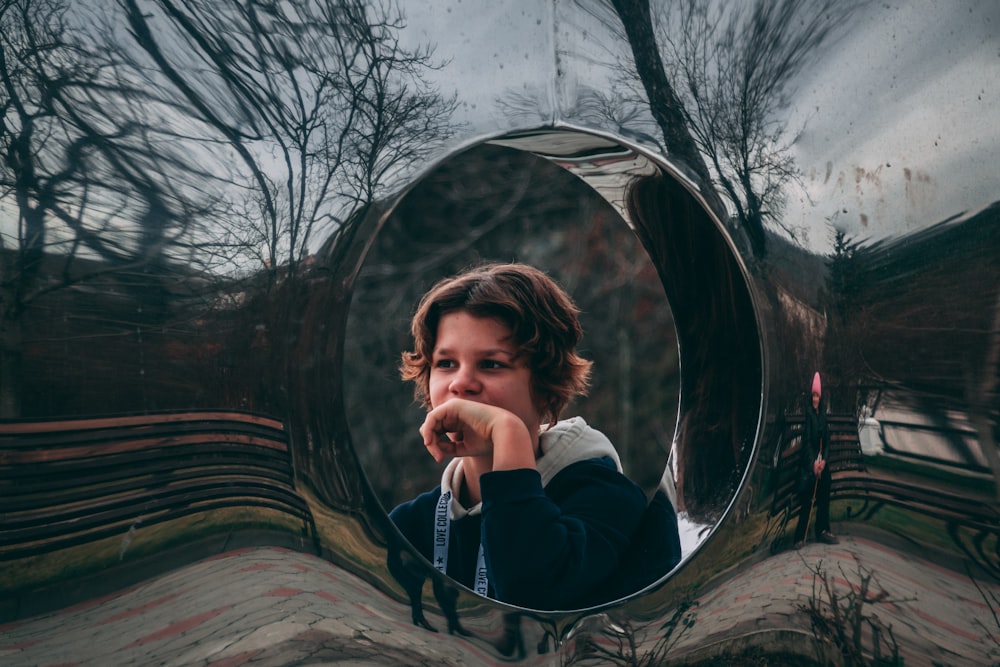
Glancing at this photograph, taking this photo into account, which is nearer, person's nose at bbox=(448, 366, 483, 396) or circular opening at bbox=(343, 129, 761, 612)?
person's nose at bbox=(448, 366, 483, 396)

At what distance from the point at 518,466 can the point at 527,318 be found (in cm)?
40

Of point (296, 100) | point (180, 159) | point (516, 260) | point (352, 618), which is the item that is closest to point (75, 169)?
point (180, 159)

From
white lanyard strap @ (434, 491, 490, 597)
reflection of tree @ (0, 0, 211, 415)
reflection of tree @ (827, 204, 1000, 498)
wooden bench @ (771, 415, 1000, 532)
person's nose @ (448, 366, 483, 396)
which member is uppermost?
reflection of tree @ (0, 0, 211, 415)

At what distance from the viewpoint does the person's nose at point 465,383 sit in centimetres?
121

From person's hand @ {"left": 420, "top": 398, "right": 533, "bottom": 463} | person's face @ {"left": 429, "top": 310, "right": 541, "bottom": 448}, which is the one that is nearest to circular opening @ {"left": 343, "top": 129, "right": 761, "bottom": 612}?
person's face @ {"left": 429, "top": 310, "right": 541, "bottom": 448}

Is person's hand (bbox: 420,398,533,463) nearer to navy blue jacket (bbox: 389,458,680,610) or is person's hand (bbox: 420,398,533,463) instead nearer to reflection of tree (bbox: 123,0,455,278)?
navy blue jacket (bbox: 389,458,680,610)

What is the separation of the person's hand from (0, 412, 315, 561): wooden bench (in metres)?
0.31

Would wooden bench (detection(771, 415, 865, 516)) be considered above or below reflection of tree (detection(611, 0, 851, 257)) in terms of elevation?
below

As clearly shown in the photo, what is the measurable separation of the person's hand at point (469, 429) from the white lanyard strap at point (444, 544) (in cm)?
19

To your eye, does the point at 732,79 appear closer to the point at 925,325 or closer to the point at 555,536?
the point at 925,325

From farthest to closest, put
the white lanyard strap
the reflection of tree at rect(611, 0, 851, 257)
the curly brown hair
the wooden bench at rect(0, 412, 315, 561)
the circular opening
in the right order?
the circular opening → the curly brown hair → the white lanyard strap → the reflection of tree at rect(611, 0, 851, 257) → the wooden bench at rect(0, 412, 315, 561)

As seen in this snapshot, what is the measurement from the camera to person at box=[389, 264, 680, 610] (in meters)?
0.96

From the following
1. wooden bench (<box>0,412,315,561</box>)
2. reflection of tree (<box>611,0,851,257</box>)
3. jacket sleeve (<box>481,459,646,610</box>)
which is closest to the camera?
wooden bench (<box>0,412,315,561</box>)

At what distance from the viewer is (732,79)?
804 millimetres
